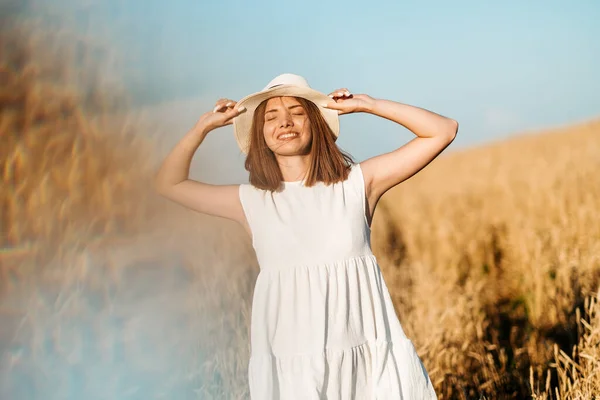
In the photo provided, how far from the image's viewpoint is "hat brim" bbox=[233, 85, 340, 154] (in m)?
2.46

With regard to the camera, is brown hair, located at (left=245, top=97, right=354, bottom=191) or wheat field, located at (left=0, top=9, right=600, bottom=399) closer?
wheat field, located at (left=0, top=9, right=600, bottom=399)

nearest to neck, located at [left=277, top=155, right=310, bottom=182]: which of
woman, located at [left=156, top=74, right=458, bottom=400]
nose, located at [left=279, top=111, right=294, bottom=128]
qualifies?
woman, located at [left=156, top=74, right=458, bottom=400]

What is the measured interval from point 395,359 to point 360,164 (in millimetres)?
643

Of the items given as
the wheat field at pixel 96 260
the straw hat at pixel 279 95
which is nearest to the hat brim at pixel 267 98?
the straw hat at pixel 279 95

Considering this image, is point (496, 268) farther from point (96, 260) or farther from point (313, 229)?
point (96, 260)

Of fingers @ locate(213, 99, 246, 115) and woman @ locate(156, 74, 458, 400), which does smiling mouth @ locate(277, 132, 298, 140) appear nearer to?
woman @ locate(156, 74, 458, 400)

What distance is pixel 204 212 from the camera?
2.44 metres

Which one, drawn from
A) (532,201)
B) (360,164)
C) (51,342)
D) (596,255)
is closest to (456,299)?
(596,255)

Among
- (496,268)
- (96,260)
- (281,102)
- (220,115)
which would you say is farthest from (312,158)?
(496,268)

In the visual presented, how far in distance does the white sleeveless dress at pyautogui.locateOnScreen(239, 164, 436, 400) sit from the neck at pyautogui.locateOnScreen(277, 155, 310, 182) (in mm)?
41

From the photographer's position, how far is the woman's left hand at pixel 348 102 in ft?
8.26

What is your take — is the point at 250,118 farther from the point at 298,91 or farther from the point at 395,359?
the point at 395,359

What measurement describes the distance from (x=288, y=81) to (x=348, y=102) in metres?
0.21

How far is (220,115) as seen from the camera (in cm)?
249
